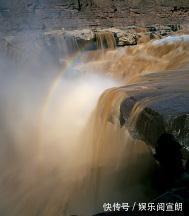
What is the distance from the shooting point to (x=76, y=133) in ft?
22.5

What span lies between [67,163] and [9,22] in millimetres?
6255

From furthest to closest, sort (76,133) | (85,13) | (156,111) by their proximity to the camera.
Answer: (85,13)
(76,133)
(156,111)

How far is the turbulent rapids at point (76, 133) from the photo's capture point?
4.80 metres

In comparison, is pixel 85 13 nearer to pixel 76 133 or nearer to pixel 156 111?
pixel 76 133

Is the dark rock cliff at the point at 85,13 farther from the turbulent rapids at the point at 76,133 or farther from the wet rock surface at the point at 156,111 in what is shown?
the wet rock surface at the point at 156,111

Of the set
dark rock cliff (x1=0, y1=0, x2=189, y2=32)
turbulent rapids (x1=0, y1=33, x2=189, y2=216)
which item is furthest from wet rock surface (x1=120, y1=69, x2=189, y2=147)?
dark rock cliff (x1=0, y1=0, x2=189, y2=32)

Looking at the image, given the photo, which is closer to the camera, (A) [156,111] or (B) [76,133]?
(A) [156,111]

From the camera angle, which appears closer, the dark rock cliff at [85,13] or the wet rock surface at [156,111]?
the wet rock surface at [156,111]

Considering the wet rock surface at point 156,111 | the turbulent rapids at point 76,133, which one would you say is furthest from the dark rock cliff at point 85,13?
the wet rock surface at point 156,111

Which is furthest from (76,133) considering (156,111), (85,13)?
(85,13)

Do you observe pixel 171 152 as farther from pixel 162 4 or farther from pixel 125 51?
pixel 162 4

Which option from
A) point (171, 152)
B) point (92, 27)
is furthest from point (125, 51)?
point (171, 152)

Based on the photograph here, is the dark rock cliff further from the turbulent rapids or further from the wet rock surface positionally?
the wet rock surface

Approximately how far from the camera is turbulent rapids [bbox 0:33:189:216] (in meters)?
4.80
